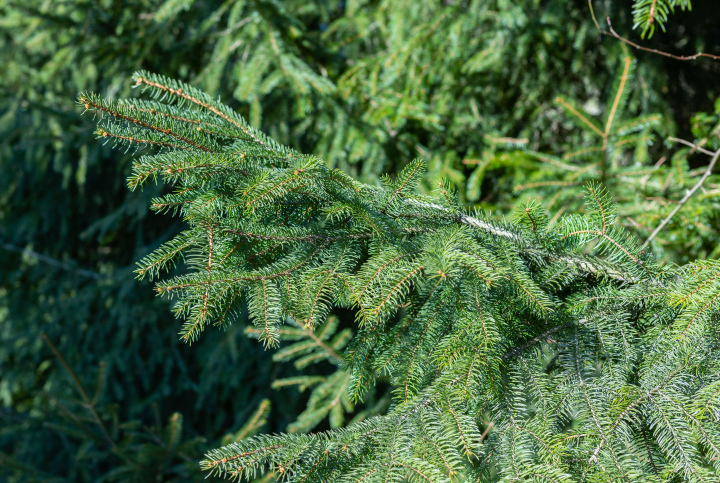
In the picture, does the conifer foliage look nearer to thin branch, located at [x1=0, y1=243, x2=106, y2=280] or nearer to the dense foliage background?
the dense foliage background

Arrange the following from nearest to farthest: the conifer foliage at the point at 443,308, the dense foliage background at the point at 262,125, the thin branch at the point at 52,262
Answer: the conifer foliage at the point at 443,308
the dense foliage background at the point at 262,125
the thin branch at the point at 52,262

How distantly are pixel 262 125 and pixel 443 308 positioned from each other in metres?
2.30

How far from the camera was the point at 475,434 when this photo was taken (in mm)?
997

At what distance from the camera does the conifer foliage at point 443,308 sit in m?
0.96

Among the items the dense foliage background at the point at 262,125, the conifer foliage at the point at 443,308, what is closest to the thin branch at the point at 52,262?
the dense foliage background at the point at 262,125

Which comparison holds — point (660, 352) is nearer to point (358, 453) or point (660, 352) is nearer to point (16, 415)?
point (358, 453)

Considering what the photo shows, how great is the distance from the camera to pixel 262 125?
10.2 ft

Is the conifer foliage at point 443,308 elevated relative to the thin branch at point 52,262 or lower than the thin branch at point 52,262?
elevated

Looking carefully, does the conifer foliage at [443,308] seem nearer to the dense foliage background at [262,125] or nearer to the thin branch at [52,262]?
the dense foliage background at [262,125]

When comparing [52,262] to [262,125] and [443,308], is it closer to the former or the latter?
[262,125]

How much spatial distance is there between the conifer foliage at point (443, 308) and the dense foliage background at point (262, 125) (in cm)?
120

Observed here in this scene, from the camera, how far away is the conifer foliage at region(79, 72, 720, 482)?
96cm

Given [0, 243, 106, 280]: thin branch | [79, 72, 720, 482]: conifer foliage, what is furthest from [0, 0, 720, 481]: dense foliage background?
[79, 72, 720, 482]: conifer foliage

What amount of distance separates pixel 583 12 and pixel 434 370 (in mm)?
2532
